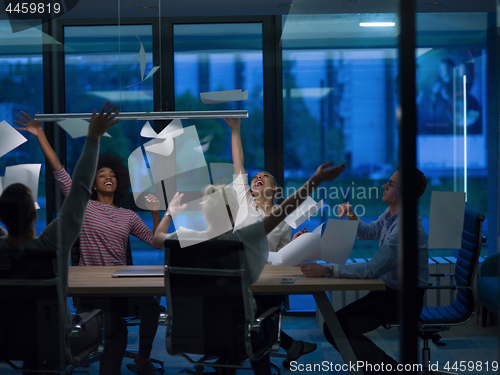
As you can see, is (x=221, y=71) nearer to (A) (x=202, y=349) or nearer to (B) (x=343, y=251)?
(B) (x=343, y=251)

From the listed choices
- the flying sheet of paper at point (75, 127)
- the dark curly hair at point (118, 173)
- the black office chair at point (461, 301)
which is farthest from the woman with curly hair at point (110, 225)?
the black office chair at point (461, 301)

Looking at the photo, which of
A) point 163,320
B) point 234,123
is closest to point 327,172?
point 234,123

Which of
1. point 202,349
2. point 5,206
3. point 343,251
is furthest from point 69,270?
point 343,251

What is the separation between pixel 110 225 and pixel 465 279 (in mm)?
2041

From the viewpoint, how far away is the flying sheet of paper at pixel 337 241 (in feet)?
7.14

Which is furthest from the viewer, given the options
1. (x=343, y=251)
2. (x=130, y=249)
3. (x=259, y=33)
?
(x=259, y=33)

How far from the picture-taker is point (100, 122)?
2092mm

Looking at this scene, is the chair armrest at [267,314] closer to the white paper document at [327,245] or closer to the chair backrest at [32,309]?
the white paper document at [327,245]

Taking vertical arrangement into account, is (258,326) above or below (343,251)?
below

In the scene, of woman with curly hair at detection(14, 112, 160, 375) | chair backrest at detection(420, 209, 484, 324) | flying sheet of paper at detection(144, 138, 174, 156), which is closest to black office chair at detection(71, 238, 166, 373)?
woman with curly hair at detection(14, 112, 160, 375)

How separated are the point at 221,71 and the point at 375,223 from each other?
3.94ft

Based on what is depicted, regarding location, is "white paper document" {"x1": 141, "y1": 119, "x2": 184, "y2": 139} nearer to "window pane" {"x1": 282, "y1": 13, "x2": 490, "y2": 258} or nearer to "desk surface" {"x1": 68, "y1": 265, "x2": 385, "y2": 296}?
"window pane" {"x1": 282, "y1": 13, "x2": 490, "y2": 258}

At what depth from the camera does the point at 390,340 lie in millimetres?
2270

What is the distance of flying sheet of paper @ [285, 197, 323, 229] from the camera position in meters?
2.12
